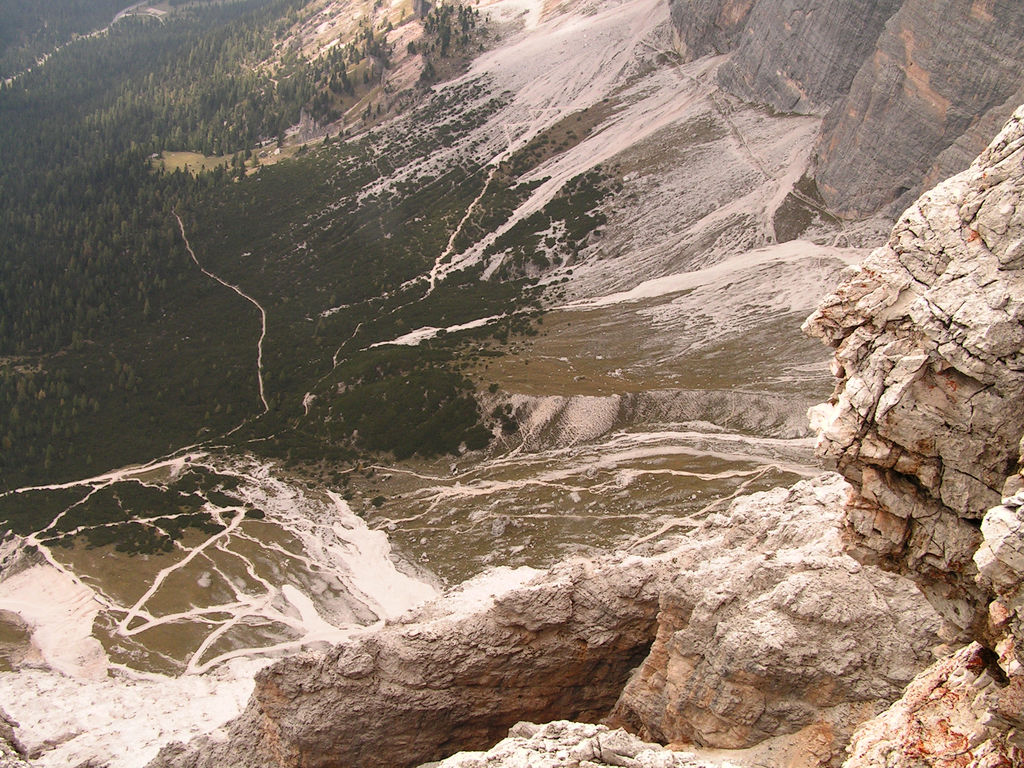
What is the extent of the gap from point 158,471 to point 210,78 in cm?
13779

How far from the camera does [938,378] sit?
1359cm

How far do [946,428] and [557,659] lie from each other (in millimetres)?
12664

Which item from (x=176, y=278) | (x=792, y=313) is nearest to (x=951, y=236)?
(x=792, y=313)

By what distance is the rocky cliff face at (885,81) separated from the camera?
8125 centimetres

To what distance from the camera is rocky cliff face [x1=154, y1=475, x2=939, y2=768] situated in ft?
63.8

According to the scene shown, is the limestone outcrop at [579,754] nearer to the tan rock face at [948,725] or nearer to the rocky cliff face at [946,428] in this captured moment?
the tan rock face at [948,725]

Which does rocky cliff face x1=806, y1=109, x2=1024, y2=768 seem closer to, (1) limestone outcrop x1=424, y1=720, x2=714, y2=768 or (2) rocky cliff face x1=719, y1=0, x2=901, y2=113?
(1) limestone outcrop x1=424, y1=720, x2=714, y2=768

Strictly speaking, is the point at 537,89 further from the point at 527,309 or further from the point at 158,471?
the point at 158,471

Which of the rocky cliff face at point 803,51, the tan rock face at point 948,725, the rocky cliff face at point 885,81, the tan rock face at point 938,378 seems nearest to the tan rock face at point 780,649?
the tan rock face at point 948,725

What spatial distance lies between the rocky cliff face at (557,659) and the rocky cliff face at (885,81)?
231 ft

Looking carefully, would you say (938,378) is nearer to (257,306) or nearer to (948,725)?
(948,725)

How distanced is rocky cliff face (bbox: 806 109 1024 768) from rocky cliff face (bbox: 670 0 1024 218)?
244 ft

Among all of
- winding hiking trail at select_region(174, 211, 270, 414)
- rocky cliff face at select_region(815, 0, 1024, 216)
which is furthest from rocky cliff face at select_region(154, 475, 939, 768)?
winding hiking trail at select_region(174, 211, 270, 414)

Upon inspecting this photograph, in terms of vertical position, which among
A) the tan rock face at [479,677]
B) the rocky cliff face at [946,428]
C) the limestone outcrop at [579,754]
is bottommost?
the tan rock face at [479,677]
